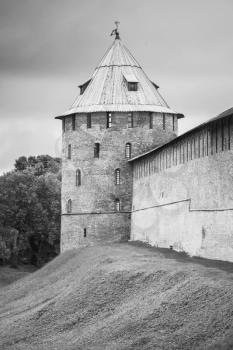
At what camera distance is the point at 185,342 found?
20.4m

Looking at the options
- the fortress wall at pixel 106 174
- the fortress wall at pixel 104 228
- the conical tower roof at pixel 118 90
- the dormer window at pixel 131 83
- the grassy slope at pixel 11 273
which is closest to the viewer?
the fortress wall at pixel 104 228

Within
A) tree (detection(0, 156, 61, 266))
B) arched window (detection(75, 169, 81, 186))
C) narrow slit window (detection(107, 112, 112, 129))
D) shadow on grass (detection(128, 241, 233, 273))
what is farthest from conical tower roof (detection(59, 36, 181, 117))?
tree (detection(0, 156, 61, 266))

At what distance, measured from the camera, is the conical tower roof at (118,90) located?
44.7 meters

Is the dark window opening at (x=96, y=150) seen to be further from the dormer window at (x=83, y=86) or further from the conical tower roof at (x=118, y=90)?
the dormer window at (x=83, y=86)

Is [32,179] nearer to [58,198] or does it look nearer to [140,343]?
[58,198]

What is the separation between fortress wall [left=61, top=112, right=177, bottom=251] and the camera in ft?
144

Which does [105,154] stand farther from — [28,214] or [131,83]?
[28,214]

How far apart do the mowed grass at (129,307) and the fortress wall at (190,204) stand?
0.90 meters

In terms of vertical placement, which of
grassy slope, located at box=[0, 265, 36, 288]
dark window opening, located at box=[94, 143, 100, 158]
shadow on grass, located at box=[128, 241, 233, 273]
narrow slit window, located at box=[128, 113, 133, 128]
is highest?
narrow slit window, located at box=[128, 113, 133, 128]

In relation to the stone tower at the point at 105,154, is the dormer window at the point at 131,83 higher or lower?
higher

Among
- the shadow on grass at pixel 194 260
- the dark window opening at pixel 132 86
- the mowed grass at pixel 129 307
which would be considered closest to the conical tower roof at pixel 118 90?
the dark window opening at pixel 132 86

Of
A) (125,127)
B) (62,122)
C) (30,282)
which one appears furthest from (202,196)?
(62,122)

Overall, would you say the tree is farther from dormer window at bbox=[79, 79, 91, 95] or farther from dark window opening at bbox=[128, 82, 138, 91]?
dark window opening at bbox=[128, 82, 138, 91]

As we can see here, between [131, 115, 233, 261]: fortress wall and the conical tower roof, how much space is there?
11.6 feet
